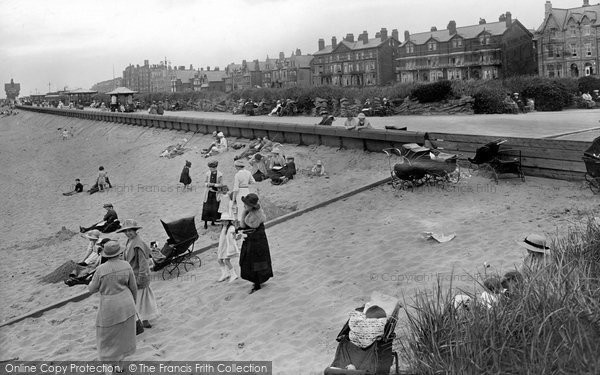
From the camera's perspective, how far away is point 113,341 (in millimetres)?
5957

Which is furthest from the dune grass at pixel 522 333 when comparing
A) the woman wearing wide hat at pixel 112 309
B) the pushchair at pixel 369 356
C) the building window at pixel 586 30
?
the building window at pixel 586 30

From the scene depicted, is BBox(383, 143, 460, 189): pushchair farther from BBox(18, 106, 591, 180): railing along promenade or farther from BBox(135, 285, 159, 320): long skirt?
BBox(135, 285, 159, 320): long skirt

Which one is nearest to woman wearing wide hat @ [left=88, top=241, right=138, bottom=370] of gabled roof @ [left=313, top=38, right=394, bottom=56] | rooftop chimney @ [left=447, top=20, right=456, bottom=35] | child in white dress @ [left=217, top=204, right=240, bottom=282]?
child in white dress @ [left=217, top=204, right=240, bottom=282]

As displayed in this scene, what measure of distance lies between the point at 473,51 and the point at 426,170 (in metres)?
54.8

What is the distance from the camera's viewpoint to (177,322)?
7.66 meters

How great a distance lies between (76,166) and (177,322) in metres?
24.1

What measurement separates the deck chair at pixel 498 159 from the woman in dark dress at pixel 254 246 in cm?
691

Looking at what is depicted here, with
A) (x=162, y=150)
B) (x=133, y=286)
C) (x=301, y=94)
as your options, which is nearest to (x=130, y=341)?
(x=133, y=286)

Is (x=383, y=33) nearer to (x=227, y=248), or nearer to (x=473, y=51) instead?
(x=473, y=51)

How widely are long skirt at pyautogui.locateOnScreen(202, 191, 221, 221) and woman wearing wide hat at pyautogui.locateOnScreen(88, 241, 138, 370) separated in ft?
22.1

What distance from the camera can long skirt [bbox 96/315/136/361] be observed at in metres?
5.93

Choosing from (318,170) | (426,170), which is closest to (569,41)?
(318,170)

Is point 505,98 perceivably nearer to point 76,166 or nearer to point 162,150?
point 162,150

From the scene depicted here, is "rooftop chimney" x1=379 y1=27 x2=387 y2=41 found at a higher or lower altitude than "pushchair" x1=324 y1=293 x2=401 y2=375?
higher
